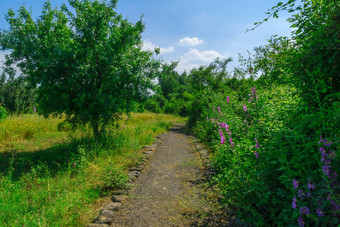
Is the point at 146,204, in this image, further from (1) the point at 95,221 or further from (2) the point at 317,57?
(2) the point at 317,57

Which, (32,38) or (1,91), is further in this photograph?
(1,91)

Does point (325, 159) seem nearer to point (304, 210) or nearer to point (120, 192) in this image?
point (304, 210)

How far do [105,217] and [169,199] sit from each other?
42.5 inches

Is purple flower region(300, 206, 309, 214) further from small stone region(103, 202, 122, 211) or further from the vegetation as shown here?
small stone region(103, 202, 122, 211)

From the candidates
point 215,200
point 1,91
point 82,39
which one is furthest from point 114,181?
point 1,91

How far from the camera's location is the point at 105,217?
283 centimetres

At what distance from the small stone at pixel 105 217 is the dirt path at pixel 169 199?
0.08 m

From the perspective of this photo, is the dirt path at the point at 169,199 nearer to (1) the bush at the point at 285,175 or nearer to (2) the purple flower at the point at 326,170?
(1) the bush at the point at 285,175

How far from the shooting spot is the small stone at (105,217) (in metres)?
2.75

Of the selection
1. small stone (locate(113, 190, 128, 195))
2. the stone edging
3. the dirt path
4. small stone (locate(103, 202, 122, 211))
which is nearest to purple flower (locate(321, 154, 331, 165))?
the dirt path

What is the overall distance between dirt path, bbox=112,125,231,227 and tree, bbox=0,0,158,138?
2.28 meters

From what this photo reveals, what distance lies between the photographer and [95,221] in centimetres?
275

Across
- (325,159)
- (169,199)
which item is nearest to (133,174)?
(169,199)

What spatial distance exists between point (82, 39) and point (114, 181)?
423 centimetres
